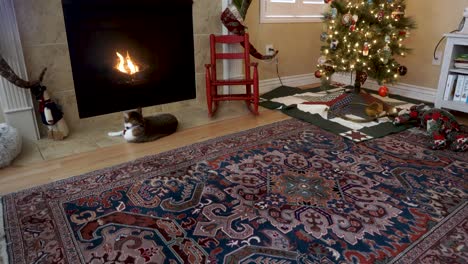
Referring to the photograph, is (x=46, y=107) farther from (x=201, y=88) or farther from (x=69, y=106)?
(x=201, y=88)

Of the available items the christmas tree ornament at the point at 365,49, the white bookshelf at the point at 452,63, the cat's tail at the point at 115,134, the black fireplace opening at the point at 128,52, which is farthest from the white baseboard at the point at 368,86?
the cat's tail at the point at 115,134

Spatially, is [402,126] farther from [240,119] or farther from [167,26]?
[167,26]

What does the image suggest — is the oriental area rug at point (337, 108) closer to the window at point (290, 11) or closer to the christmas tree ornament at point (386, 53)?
the christmas tree ornament at point (386, 53)

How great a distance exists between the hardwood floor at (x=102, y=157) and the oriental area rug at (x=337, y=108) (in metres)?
0.41

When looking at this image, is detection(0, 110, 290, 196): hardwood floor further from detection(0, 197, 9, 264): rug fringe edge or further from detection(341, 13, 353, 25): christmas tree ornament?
detection(341, 13, 353, 25): christmas tree ornament

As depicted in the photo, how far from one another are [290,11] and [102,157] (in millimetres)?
2843

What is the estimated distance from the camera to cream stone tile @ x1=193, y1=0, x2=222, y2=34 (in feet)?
10.3

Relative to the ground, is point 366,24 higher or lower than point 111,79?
higher

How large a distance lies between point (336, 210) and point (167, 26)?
2.20m

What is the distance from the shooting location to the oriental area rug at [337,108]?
2699 mm

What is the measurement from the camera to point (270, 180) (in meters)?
Result: 1.94

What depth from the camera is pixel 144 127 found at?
2.50m

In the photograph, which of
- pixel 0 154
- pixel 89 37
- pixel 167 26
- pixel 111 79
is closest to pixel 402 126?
pixel 167 26

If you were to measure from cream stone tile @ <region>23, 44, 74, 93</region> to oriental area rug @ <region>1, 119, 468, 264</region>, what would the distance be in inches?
40.2
